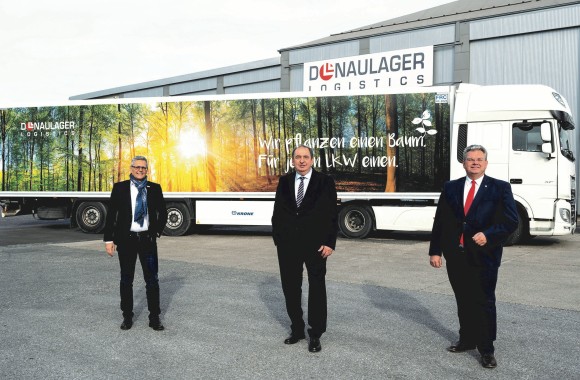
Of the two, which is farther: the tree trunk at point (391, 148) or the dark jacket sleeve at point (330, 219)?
the tree trunk at point (391, 148)

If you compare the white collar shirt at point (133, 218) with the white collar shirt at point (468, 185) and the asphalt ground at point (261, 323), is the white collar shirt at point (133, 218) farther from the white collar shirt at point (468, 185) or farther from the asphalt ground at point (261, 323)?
the white collar shirt at point (468, 185)

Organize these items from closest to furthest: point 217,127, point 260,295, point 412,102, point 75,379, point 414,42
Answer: point 75,379 < point 260,295 < point 412,102 < point 217,127 < point 414,42

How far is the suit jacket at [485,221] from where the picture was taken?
4270 mm

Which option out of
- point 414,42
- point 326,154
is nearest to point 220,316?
point 326,154

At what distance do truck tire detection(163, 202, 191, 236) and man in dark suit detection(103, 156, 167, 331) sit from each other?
29.7 feet

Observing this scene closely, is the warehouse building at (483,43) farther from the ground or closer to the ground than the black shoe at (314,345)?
farther from the ground

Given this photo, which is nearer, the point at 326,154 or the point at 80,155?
the point at 326,154

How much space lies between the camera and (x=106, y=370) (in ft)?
13.6

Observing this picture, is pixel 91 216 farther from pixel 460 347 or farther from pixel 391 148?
pixel 460 347

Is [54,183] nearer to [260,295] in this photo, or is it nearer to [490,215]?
[260,295]

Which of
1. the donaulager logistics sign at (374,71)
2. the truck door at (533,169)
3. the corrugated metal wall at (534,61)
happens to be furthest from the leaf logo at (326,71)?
the truck door at (533,169)

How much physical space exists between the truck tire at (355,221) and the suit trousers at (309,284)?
8.54 m

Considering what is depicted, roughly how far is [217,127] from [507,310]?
9.30 metres

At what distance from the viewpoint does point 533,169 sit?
38.8 ft
